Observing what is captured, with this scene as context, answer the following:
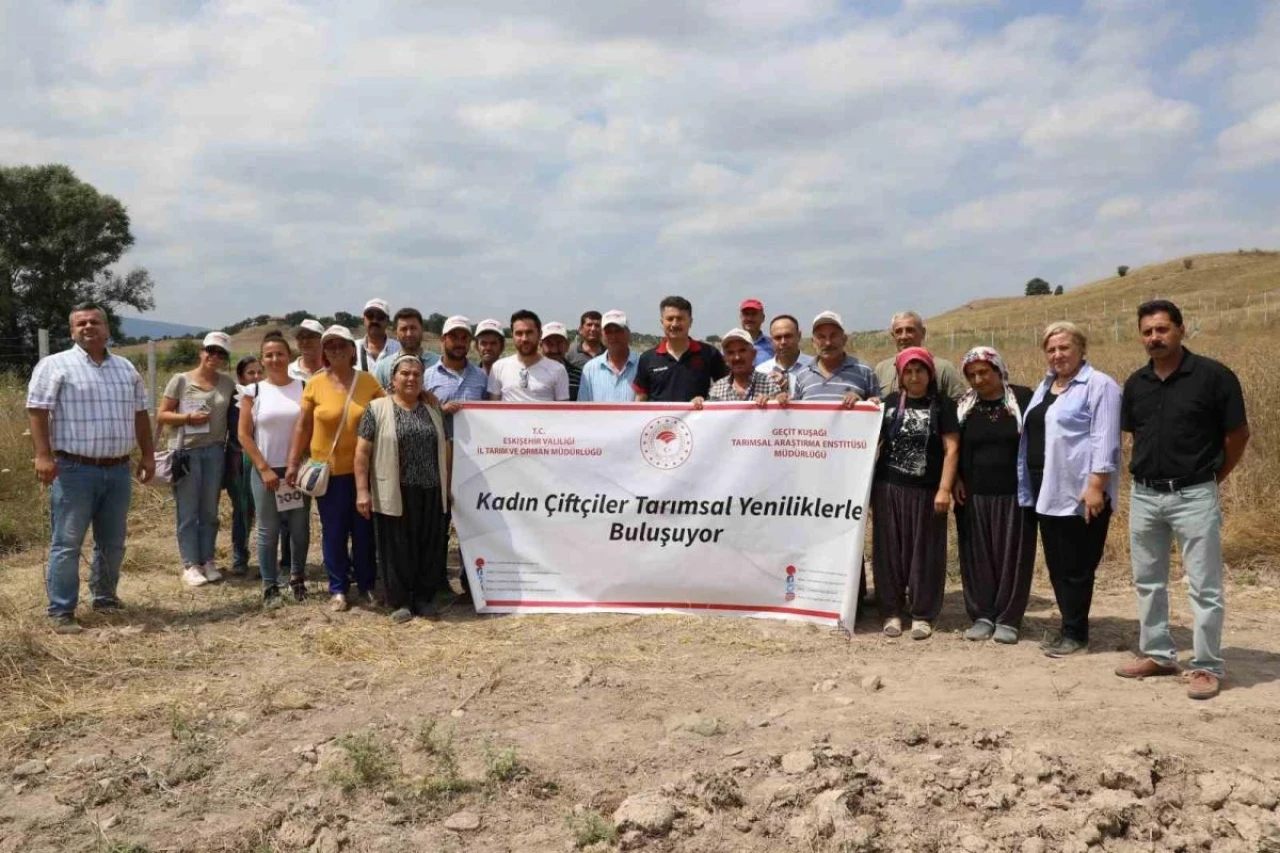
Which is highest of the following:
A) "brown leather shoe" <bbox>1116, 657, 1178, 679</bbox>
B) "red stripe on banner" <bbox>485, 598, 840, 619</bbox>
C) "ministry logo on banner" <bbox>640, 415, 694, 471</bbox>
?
"ministry logo on banner" <bbox>640, 415, 694, 471</bbox>

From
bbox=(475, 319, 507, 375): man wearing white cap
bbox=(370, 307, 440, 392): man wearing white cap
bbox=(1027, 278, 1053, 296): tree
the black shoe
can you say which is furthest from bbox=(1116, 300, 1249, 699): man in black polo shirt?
bbox=(1027, 278, 1053, 296): tree

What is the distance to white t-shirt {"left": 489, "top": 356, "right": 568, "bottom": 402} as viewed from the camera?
6574 millimetres

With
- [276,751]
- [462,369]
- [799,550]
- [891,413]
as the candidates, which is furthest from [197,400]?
[891,413]

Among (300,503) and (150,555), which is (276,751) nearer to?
(300,503)

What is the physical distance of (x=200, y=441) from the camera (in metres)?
7.18

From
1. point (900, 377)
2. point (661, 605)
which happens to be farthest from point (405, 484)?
point (900, 377)

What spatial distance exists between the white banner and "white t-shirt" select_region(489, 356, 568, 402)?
11.0 inches

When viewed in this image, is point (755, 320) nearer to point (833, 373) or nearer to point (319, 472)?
point (833, 373)

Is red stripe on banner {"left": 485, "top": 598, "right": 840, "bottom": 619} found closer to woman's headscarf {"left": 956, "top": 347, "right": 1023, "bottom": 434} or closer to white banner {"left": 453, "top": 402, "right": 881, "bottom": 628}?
white banner {"left": 453, "top": 402, "right": 881, "bottom": 628}

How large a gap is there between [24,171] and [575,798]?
3039 cm

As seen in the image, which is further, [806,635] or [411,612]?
[411,612]

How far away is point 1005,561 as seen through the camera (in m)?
5.46

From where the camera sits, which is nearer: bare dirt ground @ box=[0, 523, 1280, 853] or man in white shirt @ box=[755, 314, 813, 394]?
bare dirt ground @ box=[0, 523, 1280, 853]

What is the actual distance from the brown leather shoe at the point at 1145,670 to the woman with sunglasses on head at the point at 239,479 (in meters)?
6.13
